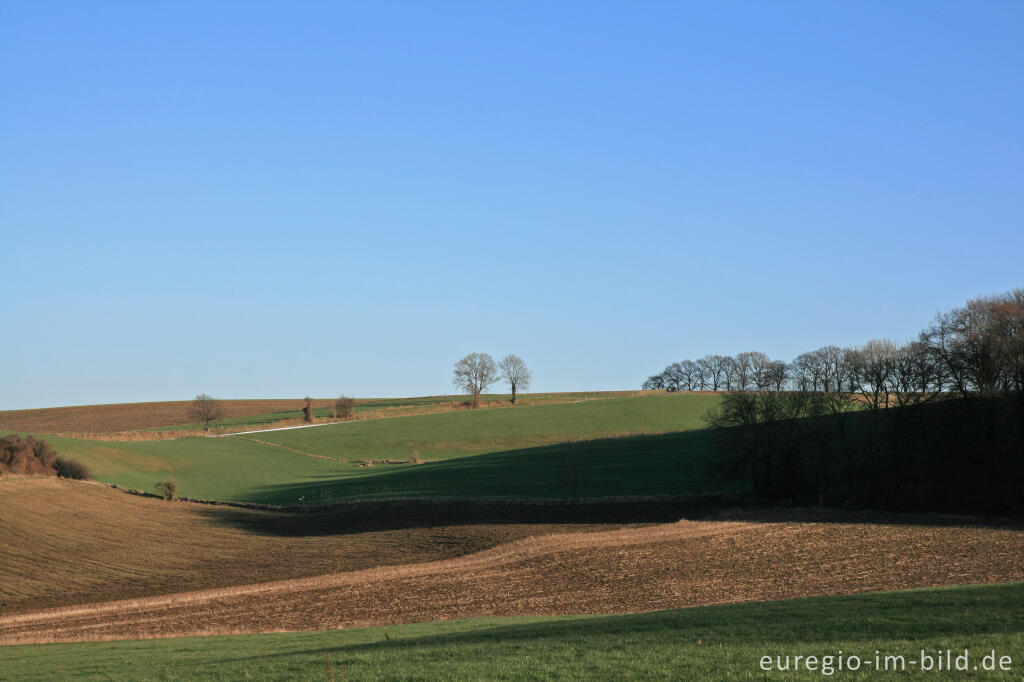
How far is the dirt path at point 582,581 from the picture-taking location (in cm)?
2312

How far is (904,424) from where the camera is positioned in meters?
49.3

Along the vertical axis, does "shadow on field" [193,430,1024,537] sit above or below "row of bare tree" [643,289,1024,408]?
below

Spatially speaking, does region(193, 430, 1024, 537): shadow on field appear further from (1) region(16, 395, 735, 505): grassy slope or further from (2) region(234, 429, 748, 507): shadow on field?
(1) region(16, 395, 735, 505): grassy slope

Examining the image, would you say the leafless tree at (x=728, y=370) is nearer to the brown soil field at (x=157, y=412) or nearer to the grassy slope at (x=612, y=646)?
the brown soil field at (x=157, y=412)

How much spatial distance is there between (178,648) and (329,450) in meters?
72.3

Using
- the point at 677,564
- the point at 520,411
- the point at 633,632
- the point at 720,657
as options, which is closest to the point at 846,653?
the point at 720,657

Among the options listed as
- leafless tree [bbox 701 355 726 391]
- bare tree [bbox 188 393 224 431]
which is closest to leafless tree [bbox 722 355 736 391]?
leafless tree [bbox 701 355 726 391]

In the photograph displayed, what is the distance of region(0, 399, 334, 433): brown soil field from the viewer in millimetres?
126250

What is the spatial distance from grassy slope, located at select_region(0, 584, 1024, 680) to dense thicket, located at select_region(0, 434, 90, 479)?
38.4 meters

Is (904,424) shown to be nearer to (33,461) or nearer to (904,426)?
(904,426)

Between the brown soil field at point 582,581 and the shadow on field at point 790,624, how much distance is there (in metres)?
5.05

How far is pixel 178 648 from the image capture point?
59.9 feet

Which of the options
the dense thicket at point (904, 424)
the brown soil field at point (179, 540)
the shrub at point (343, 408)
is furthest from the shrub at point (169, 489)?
the shrub at point (343, 408)

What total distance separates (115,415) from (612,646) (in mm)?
144383
